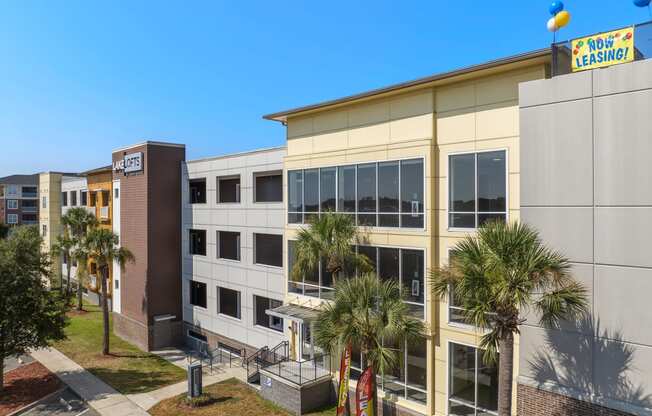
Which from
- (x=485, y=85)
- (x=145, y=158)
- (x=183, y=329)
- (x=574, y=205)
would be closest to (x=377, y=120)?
(x=485, y=85)

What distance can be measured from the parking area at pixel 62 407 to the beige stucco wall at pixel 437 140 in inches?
585

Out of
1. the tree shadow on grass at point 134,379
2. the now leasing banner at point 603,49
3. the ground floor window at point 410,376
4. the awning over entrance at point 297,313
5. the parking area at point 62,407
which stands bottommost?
the parking area at point 62,407

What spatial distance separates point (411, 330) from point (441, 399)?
4.15 meters

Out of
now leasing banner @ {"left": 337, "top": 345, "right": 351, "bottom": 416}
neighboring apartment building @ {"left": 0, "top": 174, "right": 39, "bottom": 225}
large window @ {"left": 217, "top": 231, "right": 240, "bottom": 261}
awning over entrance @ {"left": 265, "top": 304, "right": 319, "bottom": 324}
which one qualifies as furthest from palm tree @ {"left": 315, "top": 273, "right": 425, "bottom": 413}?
neighboring apartment building @ {"left": 0, "top": 174, "right": 39, "bottom": 225}

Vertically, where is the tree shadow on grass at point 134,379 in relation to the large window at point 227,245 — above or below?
below

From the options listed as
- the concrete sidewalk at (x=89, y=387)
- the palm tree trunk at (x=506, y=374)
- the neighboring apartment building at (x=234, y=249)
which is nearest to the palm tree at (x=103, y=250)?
the concrete sidewalk at (x=89, y=387)

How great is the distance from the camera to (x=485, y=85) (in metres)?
15.4

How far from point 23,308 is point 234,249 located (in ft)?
37.0

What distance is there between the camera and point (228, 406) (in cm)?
2034

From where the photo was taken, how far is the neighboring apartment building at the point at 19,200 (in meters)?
78.3

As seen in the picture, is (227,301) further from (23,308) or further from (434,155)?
(434,155)

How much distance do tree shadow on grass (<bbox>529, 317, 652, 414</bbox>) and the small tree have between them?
22.4m

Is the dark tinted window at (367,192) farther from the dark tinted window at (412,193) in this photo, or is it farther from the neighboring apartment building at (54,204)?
the neighboring apartment building at (54,204)

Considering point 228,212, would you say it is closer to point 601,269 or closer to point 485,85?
point 485,85
